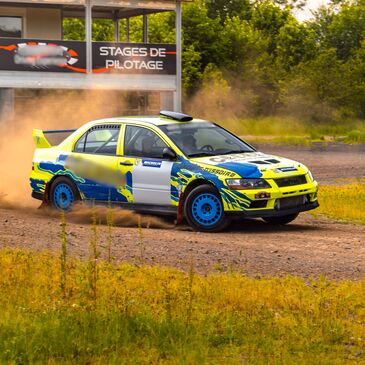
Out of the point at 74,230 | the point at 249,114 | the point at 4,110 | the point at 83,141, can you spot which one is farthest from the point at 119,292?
the point at 249,114

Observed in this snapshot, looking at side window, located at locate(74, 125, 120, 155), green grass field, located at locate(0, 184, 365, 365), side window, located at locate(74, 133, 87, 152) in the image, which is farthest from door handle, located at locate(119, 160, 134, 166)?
green grass field, located at locate(0, 184, 365, 365)

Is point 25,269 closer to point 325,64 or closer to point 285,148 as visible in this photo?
point 285,148

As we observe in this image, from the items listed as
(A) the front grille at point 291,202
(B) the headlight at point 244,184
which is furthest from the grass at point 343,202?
(B) the headlight at point 244,184

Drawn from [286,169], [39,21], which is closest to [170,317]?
[286,169]

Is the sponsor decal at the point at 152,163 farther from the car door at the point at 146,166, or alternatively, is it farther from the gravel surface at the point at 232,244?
the gravel surface at the point at 232,244

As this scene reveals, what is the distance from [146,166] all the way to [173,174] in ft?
1.60

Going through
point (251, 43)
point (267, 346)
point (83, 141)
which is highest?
point (251, 43)

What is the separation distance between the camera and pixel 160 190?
1385 centimetres

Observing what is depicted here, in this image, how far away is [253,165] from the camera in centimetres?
1336

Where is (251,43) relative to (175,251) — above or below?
above

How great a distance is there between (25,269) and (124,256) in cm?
138

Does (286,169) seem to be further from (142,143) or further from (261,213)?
(142,143)

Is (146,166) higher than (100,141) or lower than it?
lower

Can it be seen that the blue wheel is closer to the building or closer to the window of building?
the building
